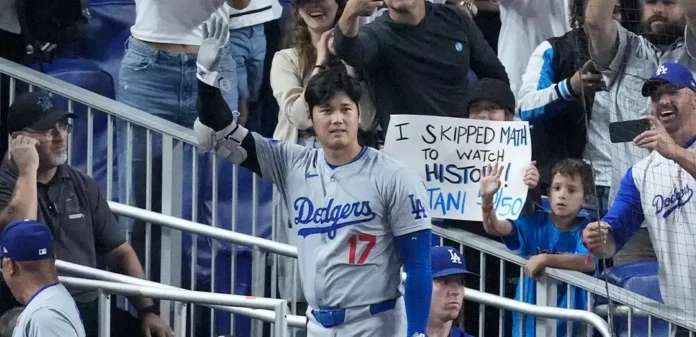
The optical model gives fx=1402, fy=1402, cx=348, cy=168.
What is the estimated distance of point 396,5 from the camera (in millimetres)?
7332

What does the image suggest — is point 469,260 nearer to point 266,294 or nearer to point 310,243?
point 266,294

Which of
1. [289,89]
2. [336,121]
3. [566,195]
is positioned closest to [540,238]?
[566,195]

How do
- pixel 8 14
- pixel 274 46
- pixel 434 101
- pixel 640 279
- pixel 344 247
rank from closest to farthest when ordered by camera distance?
pixel 344 247
pixel 640 279
pixel 434 101
pixel 8 14
pixel 274 46

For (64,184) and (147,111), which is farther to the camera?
(147,111)

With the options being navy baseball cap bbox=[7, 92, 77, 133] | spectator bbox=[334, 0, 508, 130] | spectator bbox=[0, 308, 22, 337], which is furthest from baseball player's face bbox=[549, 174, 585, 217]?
spectator bbox=[0, 308, 22, 337]

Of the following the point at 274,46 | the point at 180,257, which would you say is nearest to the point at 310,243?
the point at 180,257

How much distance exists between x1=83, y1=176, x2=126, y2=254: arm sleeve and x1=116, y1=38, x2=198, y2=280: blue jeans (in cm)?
46

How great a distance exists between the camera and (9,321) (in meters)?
6.32

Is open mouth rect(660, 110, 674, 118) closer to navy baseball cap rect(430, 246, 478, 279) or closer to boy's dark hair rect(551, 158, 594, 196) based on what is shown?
boy's dark hair rect(551, 158, 594, 196)

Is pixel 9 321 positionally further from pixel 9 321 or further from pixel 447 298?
pixel 447 298

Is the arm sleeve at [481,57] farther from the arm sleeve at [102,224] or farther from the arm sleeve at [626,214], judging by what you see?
the arm sleeve at [102,224]

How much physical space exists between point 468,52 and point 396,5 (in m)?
0.51

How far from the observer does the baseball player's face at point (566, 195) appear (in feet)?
23.2

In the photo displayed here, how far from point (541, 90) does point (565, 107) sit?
0.16 metres
